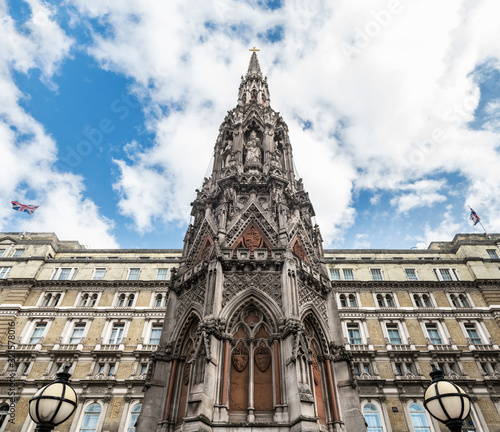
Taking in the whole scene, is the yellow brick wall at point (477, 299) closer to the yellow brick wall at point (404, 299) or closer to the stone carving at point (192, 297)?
the yellow brick wall at point (404, 299)

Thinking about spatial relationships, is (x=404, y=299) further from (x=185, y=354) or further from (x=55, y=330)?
(x=55, y=330)

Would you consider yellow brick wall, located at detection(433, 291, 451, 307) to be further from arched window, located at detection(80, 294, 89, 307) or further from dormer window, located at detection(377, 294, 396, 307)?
arched window, located at detection(80, 294, 89, 307)

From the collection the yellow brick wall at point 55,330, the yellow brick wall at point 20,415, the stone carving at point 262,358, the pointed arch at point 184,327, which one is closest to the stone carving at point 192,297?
the pointed arch at point 184,327

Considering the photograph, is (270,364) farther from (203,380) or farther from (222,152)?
(222,152)

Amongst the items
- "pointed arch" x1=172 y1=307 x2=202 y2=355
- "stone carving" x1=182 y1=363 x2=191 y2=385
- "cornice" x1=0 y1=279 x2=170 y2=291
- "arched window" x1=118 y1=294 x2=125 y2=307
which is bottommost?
"stone carving" x1=182 y1=363 x2=191 y2=385

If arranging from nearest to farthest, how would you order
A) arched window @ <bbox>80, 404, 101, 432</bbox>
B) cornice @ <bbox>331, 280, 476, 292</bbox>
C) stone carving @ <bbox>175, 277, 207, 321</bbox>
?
stone carving @ <bbox>175, 277, 207, 321</bbox> < arched window @ <bbox>80, 404, 101, 432</bbox> < cornice @ <bbox>331, 280, 476, 292</bbox>

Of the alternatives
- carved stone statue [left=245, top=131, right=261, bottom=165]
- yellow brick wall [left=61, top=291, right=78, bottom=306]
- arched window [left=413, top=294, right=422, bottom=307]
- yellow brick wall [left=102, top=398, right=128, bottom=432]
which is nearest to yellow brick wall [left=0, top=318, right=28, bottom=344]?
yellow brick wall [left=61, top=291, right=78, bottom=306]

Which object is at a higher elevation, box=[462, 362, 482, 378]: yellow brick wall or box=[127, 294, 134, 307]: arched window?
box=[127, 294, 134, 307]: arched window

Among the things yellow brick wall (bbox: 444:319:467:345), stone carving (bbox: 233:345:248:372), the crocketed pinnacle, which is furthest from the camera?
the crocketed pinnacle

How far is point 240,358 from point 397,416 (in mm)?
18243

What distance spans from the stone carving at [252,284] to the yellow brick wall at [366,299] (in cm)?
1960

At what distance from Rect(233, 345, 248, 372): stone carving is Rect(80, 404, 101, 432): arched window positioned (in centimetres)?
1807

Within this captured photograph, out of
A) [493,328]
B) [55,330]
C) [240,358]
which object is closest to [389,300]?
[493,328]

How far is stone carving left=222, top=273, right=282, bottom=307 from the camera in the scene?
1730 cm
